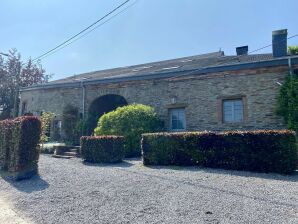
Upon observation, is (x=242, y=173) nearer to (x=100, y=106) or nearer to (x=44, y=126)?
(x=44, y=126)

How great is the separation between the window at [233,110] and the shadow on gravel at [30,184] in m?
8.32

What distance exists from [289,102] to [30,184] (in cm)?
973

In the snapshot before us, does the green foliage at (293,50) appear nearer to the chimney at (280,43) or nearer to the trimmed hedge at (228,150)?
the chimney at (280,43)

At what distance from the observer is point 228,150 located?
26.0 ft

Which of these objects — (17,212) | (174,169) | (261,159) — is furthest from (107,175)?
(261,159)

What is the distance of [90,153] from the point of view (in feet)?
33.7

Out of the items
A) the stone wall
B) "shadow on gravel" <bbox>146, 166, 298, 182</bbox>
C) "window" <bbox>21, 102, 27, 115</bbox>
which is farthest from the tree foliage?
"shadow on gravel" <bbox>146, 166, 298, 182</bbox>

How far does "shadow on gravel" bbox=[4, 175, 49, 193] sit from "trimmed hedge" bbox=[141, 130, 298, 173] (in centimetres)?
345

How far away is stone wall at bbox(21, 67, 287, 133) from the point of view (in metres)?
11.4

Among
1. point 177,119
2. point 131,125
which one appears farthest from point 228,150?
point 177,119

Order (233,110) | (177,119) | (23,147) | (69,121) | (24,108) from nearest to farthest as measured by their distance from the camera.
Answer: (23,147), (233,110), (177,119), (69,121), (24,108)

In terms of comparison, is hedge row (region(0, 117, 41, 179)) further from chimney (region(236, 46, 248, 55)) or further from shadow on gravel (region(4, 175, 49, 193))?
chimney (region(236, 46, 248, 55))

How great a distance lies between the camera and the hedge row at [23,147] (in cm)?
761

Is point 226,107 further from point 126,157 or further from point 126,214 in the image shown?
point 126,214
